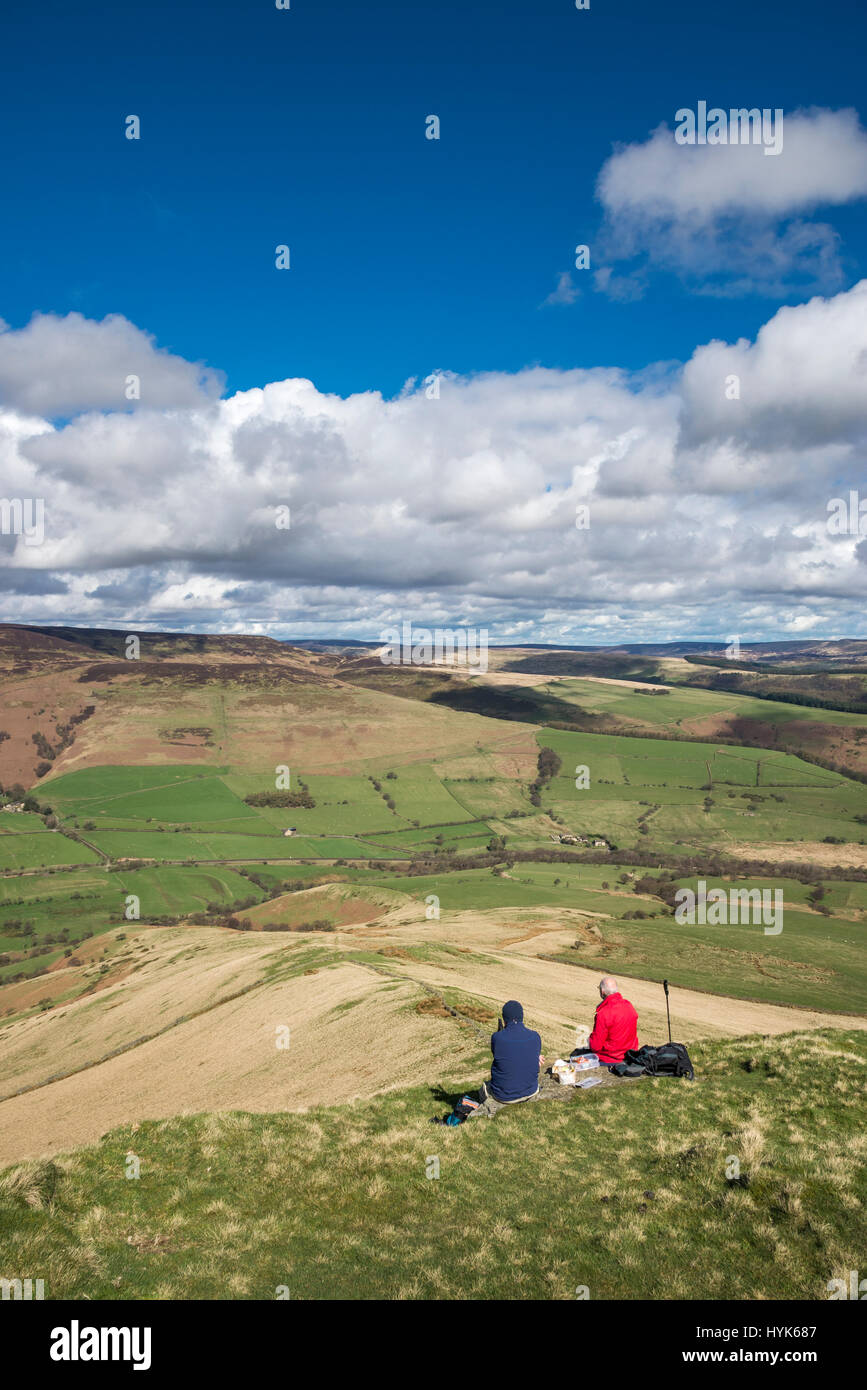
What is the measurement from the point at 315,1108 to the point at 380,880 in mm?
129241

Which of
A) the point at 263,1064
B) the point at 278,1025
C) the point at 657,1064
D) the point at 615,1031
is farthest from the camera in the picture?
the point at 278,1025

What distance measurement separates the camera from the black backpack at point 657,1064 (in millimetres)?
20250

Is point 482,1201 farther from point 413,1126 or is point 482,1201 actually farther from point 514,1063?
point 413,1126

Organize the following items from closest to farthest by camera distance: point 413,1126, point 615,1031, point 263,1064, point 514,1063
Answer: point 514,1063, point 413,1126, point 615,1031, point 263,1064

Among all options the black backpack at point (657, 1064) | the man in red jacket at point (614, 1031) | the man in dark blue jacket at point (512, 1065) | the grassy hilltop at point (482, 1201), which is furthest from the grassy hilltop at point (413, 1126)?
the man in red jacket at point (614, 1031)

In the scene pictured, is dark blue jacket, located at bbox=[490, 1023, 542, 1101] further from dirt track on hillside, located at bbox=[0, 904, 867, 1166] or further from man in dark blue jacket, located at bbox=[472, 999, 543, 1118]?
dirt track on hillside, located at bbox=[0, 904, 867, 1166]

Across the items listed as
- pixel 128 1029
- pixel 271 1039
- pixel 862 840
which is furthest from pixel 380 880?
pixel 862 840

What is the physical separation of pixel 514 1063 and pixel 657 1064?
220 inches

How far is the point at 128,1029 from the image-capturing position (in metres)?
50.4

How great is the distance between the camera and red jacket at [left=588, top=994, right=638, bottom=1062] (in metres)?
20.5

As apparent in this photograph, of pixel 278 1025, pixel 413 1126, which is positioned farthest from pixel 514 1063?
pixel 278 1025

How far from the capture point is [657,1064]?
20.6 metres

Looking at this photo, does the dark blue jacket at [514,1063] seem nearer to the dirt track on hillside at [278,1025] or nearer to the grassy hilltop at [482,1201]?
the grassy hilltop at [482,1201]
